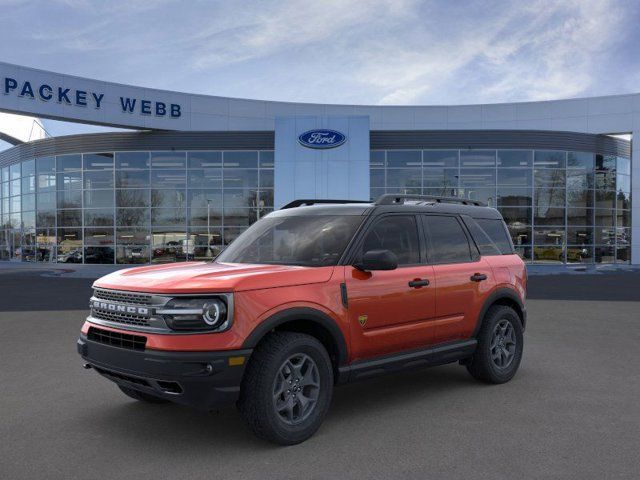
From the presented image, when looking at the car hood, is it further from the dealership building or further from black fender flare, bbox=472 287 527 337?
the dealership building

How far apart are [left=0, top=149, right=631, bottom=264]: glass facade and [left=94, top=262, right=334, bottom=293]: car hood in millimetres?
23426

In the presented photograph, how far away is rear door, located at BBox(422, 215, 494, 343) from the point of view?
17.8 ft

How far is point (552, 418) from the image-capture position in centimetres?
481

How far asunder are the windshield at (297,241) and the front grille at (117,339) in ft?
4.54

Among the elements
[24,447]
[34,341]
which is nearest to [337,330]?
[24,447]

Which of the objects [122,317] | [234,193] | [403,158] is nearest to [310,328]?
[122,317]

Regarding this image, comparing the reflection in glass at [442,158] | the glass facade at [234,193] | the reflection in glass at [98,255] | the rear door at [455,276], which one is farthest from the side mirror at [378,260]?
the reflection in glass at [98,255]

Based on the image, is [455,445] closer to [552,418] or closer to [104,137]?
[552,418]

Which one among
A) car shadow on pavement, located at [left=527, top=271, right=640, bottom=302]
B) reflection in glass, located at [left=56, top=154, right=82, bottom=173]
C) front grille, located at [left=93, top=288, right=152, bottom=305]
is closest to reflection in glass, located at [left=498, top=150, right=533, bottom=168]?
car shadow on pavement, located at [left=527, top=271, right=640, bottom=302]

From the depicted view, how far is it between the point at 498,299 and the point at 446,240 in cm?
101

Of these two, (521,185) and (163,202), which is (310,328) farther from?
(521,185)

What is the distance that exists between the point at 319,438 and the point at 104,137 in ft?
90.6

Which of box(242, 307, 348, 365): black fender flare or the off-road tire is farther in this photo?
the off-road tire

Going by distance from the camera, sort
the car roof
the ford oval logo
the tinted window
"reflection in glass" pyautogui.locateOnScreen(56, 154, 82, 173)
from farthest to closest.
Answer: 1. "reflection in glass" pyautogui.locateOnScreen(56, 154, 82, 173)
2. the ford oval logo
3. the tinted window
4. the car roof
